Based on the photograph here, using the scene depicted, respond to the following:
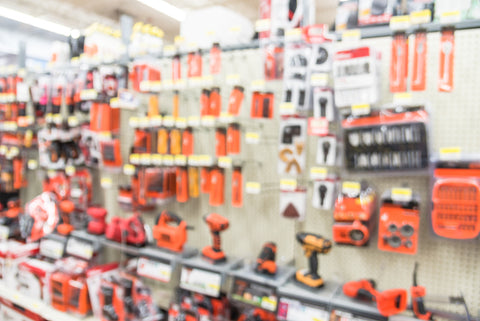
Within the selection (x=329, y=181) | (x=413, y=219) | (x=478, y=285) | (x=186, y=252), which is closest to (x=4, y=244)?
(x=186, y=252)

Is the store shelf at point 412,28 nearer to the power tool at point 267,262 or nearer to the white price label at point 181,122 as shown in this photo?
the white price label at point 181,122

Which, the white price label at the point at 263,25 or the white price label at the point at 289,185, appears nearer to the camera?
the white price label at the point at 289,185

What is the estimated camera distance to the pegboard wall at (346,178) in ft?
5.31

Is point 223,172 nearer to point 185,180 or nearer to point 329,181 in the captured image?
point 185,180

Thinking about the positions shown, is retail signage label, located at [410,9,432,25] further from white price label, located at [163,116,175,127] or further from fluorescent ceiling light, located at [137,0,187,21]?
fluorescent ceiling light, located at [137,0,187,21]

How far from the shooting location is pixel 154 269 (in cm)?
212

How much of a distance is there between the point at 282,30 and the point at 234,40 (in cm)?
35

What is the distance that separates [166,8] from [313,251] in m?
5.77

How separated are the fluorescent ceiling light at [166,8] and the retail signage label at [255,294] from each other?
5.45m

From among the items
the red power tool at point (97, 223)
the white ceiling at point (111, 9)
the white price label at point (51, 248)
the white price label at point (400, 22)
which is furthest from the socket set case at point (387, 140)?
the white ceiling at point (111, 9)

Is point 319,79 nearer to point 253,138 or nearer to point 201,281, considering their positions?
point 253,138

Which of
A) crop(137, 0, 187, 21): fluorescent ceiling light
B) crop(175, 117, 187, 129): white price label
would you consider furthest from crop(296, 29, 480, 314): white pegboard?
crop(137, 0, 187, 21): fluorescent ceiling light

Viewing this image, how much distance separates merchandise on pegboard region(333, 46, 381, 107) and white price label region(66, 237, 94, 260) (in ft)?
6.27

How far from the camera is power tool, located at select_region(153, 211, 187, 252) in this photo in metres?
2.14
